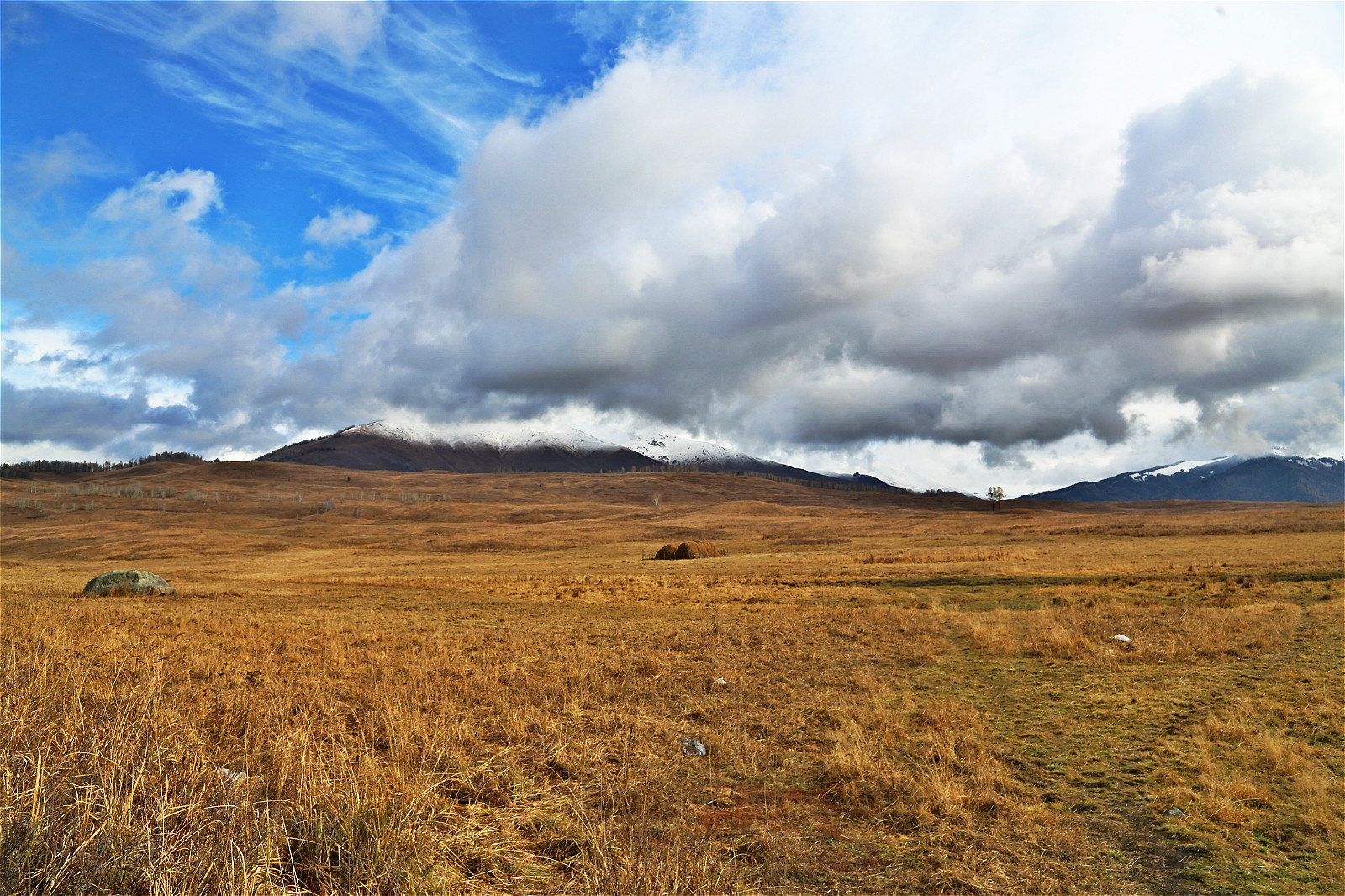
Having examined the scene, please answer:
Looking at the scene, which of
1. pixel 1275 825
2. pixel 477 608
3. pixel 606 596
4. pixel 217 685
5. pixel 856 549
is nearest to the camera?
pixel 1275 825

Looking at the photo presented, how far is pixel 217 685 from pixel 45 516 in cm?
16066

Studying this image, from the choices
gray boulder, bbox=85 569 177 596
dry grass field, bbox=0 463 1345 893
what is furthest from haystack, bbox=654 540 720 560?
gray boulder, bbox=85 569 177 596

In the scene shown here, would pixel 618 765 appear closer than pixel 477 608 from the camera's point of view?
Yes

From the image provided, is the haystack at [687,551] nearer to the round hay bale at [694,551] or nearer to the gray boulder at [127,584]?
the round hay bale at [694,551]

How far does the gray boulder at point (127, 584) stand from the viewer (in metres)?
30.6

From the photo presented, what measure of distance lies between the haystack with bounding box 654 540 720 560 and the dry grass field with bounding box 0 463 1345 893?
3794cm

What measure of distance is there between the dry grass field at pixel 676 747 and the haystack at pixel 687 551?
37.9 metres

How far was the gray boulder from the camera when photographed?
100 ft

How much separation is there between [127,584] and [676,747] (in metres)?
32.2

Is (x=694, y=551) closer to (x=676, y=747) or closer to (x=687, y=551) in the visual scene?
(x=687, y=551)

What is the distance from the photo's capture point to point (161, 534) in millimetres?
94812

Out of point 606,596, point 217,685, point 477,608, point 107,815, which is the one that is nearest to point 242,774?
point 107,815

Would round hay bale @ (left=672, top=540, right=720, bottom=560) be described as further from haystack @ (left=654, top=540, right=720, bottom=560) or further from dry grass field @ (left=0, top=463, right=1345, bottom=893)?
dry grass field @ (left=0, top=463, right=1345, bottom=893)

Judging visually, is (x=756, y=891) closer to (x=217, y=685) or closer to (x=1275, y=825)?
(x=1275, y=825)
